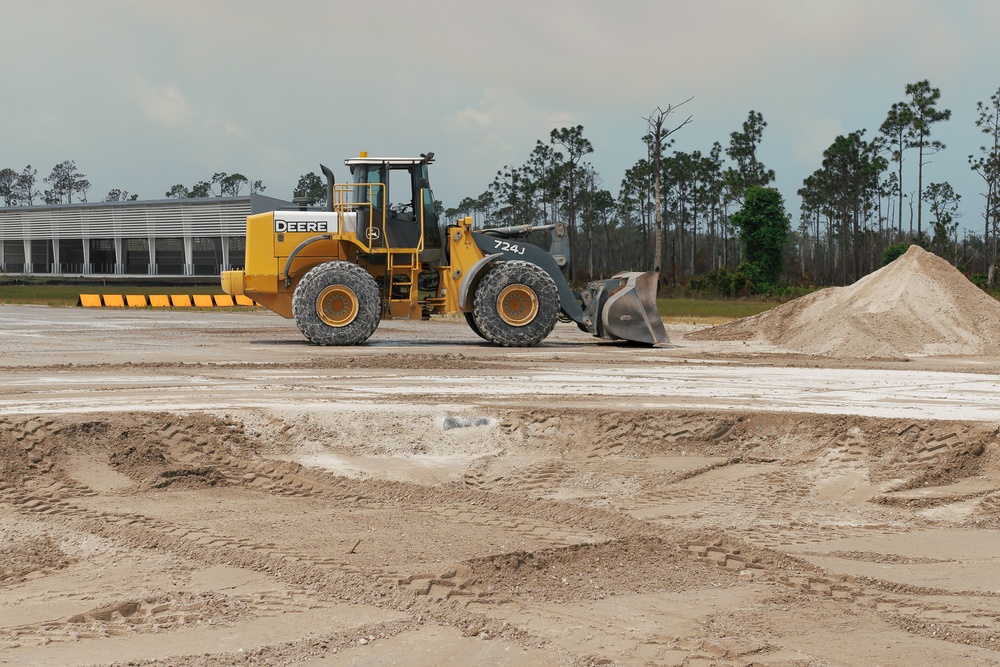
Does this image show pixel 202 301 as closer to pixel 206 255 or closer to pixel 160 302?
pixel 160 302

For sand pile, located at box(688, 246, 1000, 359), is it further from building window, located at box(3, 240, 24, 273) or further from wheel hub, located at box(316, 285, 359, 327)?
building window, located at box(3, 240, 24, 273)

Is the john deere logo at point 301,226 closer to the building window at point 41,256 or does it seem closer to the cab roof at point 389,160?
the cab roof at point 389,160

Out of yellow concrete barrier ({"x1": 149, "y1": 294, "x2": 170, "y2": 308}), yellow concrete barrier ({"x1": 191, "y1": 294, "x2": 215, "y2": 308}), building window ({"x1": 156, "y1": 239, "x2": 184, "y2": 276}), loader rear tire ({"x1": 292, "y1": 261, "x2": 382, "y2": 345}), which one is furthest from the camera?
building window ({"x1": 156, "y1": 239, "x2": 184, "y2": 276})

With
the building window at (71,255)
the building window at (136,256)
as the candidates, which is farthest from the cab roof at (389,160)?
the building window at (71,255)

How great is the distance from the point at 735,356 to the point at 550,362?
141 inches

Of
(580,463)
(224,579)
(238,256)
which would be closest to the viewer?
(224,579)

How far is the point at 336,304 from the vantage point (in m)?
17.6

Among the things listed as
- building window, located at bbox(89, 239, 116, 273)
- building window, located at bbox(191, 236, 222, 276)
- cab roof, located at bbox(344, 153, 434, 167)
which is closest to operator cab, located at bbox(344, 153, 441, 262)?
cab roof, located at bbox(344, 153, 434, 167)

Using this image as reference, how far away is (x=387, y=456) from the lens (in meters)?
8.64

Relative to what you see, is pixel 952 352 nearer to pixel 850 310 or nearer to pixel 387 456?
pixel 850 310

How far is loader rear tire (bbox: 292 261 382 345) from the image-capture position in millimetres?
17344

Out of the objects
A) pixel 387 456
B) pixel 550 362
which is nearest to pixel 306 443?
pixel 387 456

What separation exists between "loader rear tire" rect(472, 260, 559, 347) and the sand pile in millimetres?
4959

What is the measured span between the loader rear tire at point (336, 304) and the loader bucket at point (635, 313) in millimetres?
4080
